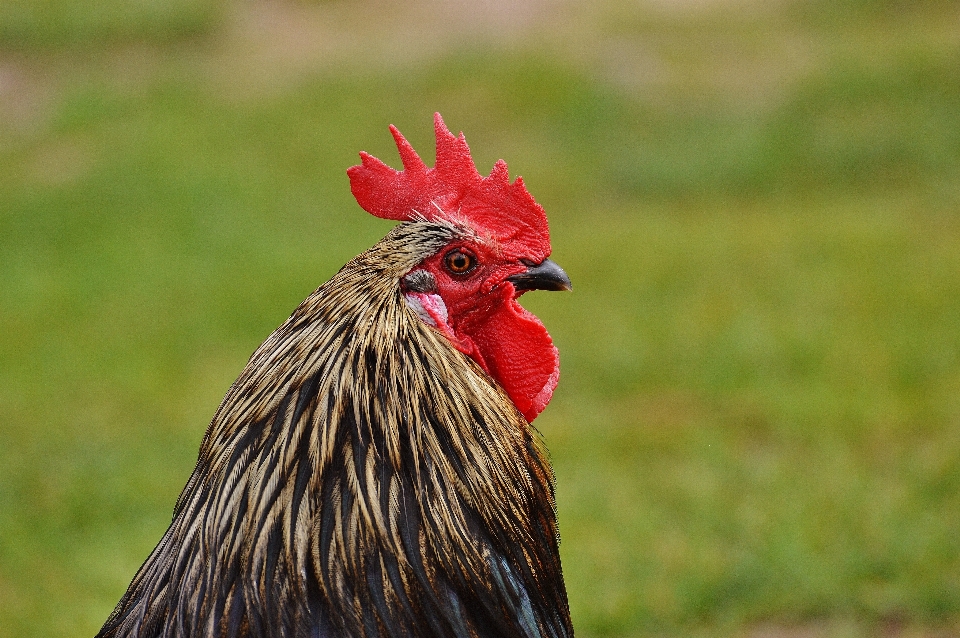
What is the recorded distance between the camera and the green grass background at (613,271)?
478 cm

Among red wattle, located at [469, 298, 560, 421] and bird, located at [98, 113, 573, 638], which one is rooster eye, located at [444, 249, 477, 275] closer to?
bird, located at [98, 113, 573, 638]

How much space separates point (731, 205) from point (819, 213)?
696mm

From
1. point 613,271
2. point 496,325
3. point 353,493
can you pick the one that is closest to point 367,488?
point 353,493

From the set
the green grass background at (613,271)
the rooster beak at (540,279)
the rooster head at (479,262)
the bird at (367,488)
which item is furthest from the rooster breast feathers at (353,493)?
the green grass background at (613,271)

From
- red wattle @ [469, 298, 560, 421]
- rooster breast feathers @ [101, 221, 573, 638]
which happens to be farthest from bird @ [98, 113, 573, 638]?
red wattle @ [469, 298, 560, 421]

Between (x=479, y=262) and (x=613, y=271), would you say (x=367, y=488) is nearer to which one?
(x=479, y=262)

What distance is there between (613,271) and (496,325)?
212 inches

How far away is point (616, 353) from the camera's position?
22.2ft

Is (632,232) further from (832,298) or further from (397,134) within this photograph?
(397,134)

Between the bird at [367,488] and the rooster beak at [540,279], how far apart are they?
136 mm

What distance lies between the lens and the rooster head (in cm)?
244

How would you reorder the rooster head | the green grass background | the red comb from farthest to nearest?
the green grass background → the red comb → the rooster head

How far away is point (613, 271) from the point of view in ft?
25.7

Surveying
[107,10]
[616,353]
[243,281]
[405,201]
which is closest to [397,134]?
[405,201]
